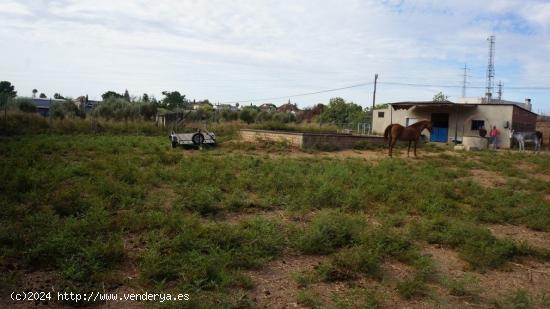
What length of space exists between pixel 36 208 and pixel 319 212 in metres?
3.85

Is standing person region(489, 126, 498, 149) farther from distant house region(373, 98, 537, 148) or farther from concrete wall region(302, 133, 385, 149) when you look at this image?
concrete wall region(302, 133, 385, 149)

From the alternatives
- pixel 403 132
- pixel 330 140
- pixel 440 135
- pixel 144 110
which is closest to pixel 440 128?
pixel 440 135

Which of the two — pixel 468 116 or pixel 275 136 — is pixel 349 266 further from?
pixel 468 116

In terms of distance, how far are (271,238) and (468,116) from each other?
24.6 meters

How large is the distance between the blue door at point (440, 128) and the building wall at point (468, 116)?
306 millimetres

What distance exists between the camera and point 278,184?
791 cm

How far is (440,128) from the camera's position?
2761 cm

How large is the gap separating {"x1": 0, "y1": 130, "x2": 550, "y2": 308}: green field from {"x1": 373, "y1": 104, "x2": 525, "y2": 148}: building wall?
18.0 m

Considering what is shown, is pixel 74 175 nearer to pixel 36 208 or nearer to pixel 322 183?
pixel 36 208

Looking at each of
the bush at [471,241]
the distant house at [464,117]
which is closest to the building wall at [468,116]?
the distant house at [464,117]

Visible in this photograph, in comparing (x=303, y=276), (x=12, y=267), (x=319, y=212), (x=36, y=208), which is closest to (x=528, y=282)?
(x=303, y=276)

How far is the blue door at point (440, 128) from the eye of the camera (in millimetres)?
27359

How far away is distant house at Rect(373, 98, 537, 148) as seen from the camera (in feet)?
81.6

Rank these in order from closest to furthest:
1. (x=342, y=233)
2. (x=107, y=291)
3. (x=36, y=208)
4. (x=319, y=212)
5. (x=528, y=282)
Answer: (x=107, y=291) → (x=528, y=282) → (x=342, y=233) → (x=36, y=208) → (x=319, y=212)
